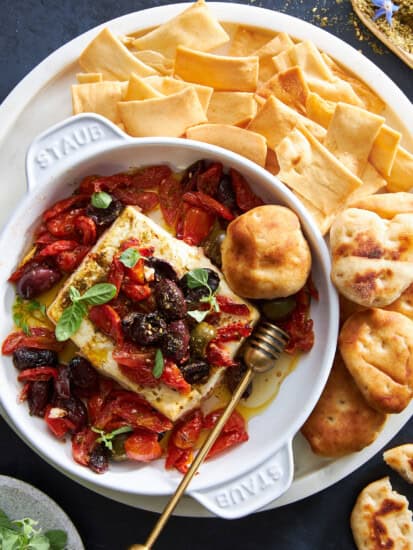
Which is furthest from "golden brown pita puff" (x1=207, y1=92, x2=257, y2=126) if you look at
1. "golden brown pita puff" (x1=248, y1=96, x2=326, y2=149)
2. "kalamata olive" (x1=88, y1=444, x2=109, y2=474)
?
"kalamata olive" (x1=88, y1=444, x2=109, y2=474)

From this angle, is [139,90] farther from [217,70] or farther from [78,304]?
[78,304]

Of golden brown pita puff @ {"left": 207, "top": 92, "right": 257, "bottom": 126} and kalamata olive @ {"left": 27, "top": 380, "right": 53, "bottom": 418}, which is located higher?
golden brown pita puff @ {"left": 207, "top": 92, "right": 257, "bottom": 126}

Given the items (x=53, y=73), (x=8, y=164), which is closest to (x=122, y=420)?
(x=8, y=164)

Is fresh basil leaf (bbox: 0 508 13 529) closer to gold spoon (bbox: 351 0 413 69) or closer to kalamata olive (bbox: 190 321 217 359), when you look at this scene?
kalamata olive (bbox: 190 321 217 359)

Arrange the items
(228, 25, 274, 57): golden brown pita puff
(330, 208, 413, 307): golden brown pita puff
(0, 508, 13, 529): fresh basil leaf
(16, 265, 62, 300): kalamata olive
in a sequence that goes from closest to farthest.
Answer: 1. (330, 208, 413, 307): golden brown pita puff
2. (16, 265, 62, 300): kalamata olive
3. (0, 508, 13, 529): fresh basil leaf
4. (228, 25, 274, 57): golden brown pita puff

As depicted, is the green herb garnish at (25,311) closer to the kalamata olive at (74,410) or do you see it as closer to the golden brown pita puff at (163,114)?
the kalamata olive at (74,410)

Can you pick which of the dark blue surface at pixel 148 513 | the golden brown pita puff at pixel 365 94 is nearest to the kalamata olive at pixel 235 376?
the dark blue surface at pixel 148 513

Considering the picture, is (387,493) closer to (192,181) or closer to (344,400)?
(344,400)

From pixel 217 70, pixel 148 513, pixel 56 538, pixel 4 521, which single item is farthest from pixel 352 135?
pixel 4 521
